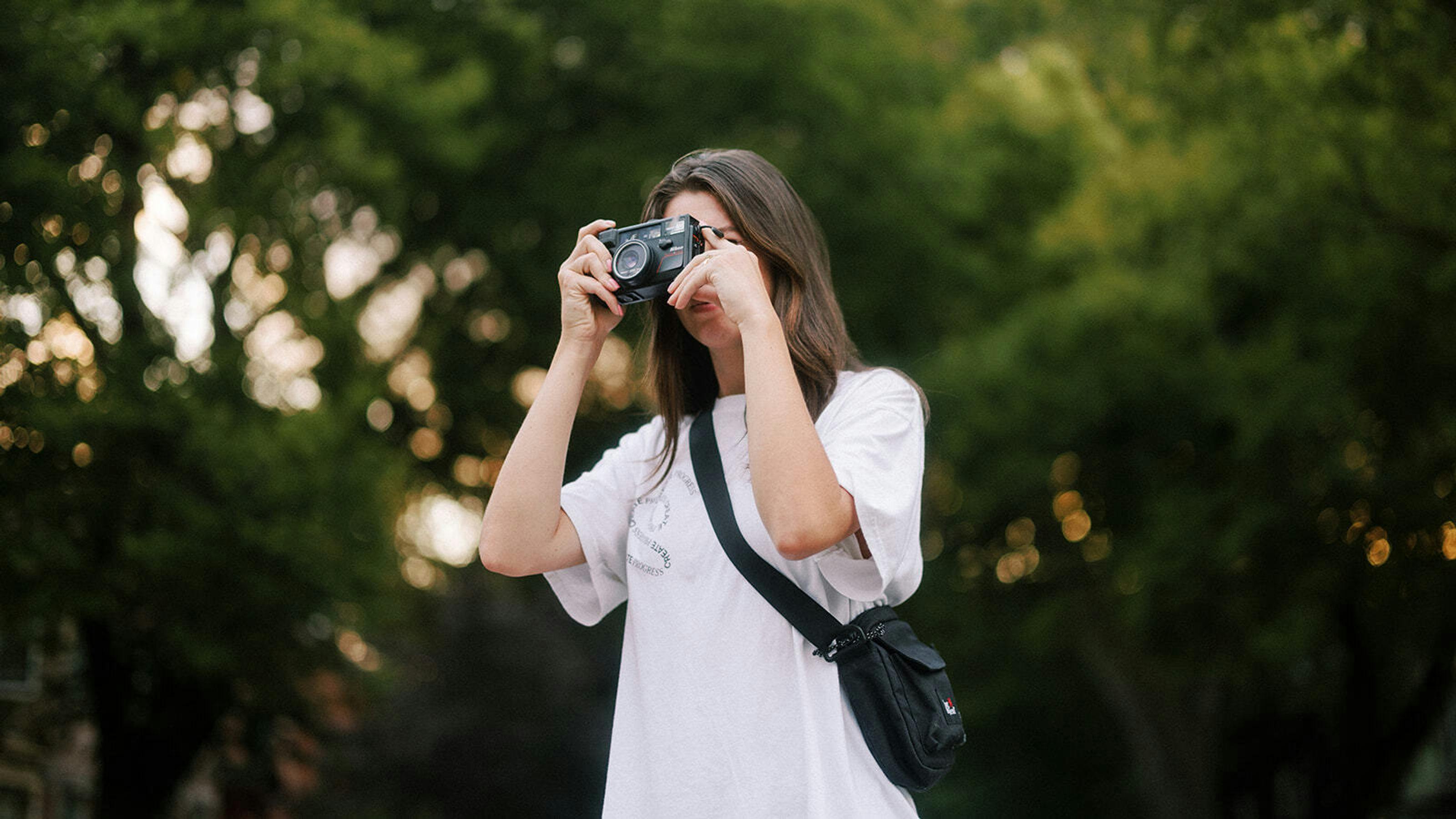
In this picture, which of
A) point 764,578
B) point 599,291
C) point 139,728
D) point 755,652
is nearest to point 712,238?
point 599,291

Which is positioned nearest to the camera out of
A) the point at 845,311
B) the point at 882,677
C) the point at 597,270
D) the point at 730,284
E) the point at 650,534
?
the point at 882,677

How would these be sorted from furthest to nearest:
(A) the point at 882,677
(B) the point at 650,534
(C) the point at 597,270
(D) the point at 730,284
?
(C) the point at 597,270
(B) the point at 650,534
(D) the point at 730,284
(A) the point at 882,677

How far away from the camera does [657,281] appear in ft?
7.91

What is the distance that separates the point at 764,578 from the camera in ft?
7.23

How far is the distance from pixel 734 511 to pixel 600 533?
32 centimetres

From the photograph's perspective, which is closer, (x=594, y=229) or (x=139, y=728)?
(x=594, y=229)

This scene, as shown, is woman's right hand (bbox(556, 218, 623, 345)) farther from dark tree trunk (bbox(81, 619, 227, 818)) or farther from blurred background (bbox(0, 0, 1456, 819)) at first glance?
dark tree trunk (bbox(81, 619, 227, 818))

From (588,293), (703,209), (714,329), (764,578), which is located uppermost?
(703,209)

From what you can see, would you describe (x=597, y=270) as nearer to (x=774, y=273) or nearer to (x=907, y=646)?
(x=774, y=273)

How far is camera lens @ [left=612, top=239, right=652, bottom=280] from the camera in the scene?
7.90ft

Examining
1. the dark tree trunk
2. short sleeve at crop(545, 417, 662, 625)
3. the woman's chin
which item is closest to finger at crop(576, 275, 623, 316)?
the woman's chin

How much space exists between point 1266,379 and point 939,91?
15.9ft

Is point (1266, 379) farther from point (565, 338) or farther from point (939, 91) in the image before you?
point (565, 338)

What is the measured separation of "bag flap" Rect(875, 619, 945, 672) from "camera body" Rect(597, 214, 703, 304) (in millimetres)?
649
